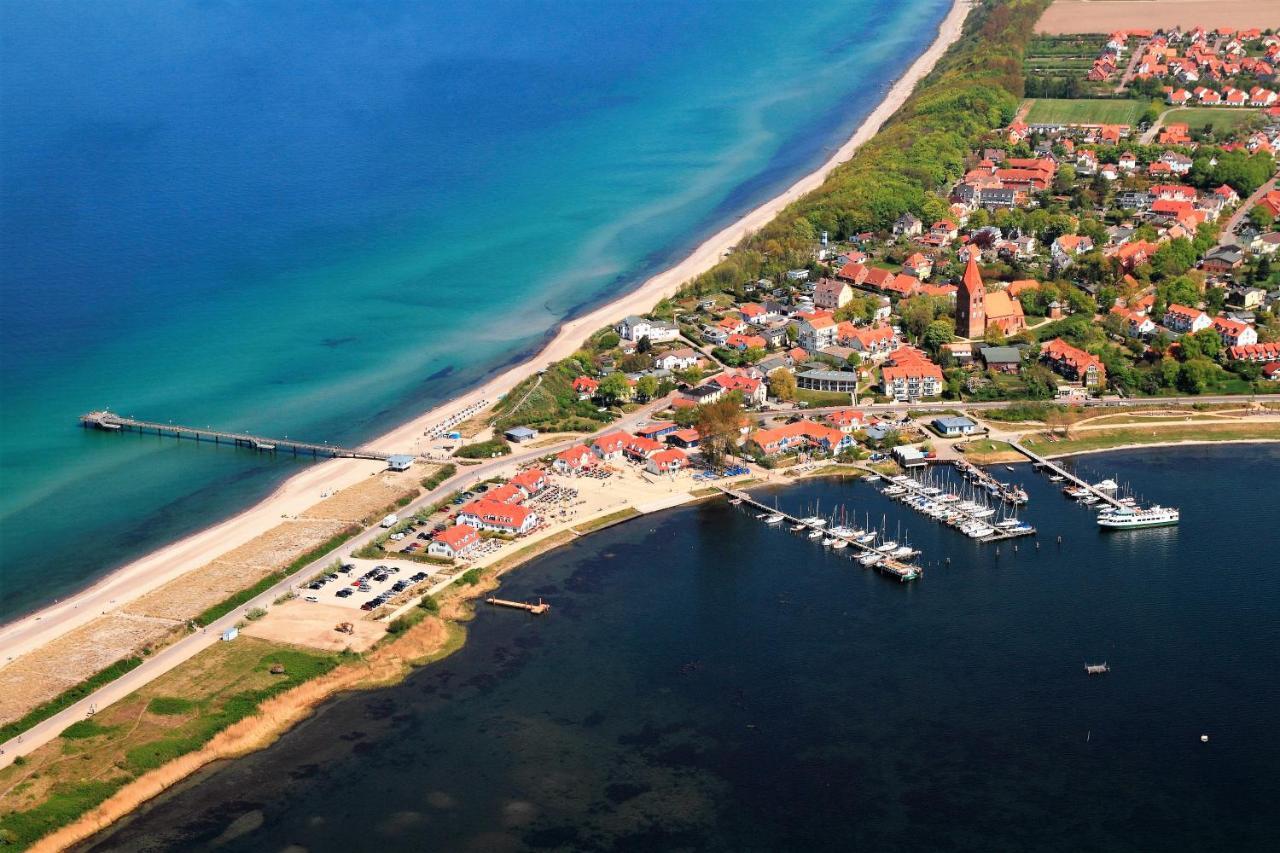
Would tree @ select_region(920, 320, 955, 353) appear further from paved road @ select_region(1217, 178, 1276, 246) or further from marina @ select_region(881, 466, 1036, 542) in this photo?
paved road @ select_region(1217, 178, 1276, 246)

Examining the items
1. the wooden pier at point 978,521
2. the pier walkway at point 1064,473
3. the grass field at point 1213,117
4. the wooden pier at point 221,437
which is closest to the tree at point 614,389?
the wooden pier at point 221,437

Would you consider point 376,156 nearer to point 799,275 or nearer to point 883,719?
point 799,275

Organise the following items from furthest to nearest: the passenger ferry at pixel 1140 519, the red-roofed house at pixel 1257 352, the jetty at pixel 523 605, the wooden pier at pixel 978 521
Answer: the red-roofed house at pixel 1257 352, the passenger ferry at pixel 1140 519, the wooden pier at pixel 978 521, the jetty at pixel 523 605

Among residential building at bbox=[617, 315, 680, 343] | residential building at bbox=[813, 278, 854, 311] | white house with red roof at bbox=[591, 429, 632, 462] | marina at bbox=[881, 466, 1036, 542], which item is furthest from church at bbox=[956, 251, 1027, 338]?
white house with red roof at bbox=[591, 429, 632, 462]

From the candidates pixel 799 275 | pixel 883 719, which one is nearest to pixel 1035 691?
pixel 883 719

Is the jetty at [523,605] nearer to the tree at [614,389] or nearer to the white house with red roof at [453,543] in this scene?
the white house with red roof at [453,543]
